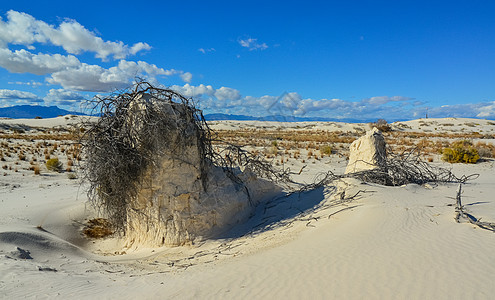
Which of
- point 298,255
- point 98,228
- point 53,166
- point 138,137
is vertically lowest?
point 98,228

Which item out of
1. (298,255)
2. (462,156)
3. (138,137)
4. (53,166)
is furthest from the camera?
(462,156)

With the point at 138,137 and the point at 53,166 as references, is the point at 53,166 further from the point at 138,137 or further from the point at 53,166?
the point at 138,137

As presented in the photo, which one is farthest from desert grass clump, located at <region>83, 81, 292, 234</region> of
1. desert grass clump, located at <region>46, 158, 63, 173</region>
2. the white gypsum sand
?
desert grass clump, located at <region>46, 158, 63, 173</region>

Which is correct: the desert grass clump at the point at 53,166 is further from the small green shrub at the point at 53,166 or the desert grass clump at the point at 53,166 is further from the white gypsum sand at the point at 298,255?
the white gypsum sand at the point at 298,255

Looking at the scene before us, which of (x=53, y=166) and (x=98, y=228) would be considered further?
(x=53, y=166)

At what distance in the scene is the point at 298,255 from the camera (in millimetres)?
4406

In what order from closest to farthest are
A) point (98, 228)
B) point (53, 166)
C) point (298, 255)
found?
point (298, 255) < point (98, 228) < point (53, 166)

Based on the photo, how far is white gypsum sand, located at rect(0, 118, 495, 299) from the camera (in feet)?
11.4

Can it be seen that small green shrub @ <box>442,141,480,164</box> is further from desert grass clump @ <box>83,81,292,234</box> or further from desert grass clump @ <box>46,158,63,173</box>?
desert grass clump @ <box>46,158,63,173</box>

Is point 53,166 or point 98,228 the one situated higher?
point 53,166

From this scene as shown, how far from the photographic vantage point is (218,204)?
638cm

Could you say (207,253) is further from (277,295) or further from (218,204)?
(277,295)

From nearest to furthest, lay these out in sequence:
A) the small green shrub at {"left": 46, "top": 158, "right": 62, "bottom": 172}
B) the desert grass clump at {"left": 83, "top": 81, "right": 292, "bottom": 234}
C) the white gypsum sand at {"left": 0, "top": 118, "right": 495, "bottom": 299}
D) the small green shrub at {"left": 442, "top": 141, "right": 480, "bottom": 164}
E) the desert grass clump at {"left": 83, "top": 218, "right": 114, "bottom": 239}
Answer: the white gypsum sand at {"left": 0, "top": 118, "right": 495, "bottom": 299} → the desert grass clump at {"left": 83, "top": 81, "right": 292, "bottom": 234} → the desert grass clump at {"left": 83, "top": 218, "right": 114, "bottom": 239} → the small green shrub at {"left": 46, "top": 158, "right": 62, "bottom": 172} → the small green shrub at {"left": 442, "top": 141, "right": 480, "bottom": 164}

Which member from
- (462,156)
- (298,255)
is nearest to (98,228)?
(298,255)
